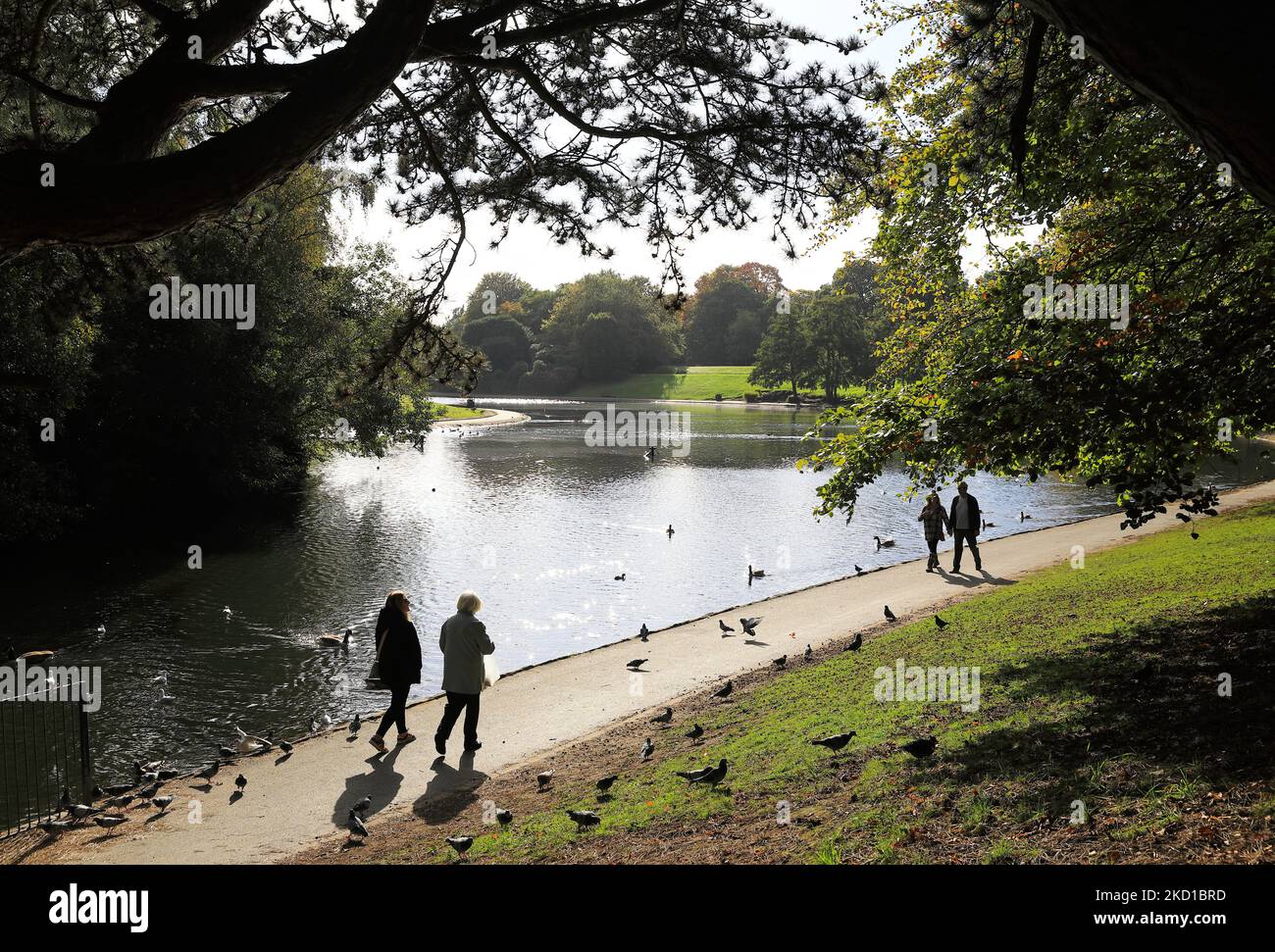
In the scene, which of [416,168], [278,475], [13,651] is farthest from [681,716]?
[278,475]

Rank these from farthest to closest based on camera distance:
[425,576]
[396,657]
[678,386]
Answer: [678,386], [425,576], [396,657]

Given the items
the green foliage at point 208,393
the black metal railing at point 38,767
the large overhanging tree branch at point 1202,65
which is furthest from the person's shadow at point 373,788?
the green foliage at point 208,393

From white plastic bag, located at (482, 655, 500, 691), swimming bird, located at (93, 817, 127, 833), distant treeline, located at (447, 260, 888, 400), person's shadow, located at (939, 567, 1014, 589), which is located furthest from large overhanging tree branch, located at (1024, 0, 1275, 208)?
distant treeline, located at (447, 260, 888, 400)

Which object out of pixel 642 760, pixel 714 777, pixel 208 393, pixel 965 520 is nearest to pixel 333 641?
pixel 642 760

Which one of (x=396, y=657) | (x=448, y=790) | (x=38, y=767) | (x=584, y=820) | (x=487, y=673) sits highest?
(x=396, y=657)

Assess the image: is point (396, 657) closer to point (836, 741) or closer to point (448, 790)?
point (448, 790)

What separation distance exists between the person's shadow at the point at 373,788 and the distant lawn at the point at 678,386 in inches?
3830

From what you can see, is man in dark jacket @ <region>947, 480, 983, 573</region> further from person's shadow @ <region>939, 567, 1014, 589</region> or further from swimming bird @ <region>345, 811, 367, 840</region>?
swimming bird @ <region>345, 811, 367, 840</region>

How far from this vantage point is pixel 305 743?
12062 millimetres

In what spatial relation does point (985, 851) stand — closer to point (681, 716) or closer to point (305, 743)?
point (681, 716)

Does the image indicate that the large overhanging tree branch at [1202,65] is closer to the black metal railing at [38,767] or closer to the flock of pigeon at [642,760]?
the flock of pigeon at [642,760]

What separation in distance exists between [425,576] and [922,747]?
17322mm

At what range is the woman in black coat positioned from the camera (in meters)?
11.4

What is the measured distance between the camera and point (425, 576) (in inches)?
896
